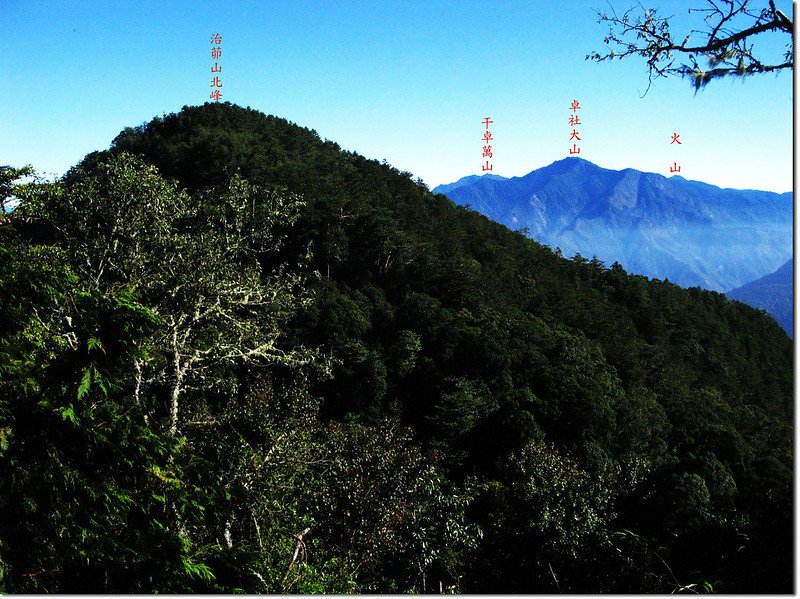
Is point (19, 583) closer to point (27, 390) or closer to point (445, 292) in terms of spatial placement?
point (27, 390)

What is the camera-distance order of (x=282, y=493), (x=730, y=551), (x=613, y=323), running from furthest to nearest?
(x=613, y=323), (x=282, y=493), (x=730, y=551)

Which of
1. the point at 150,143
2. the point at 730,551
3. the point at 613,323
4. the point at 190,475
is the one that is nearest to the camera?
the point at 730,551

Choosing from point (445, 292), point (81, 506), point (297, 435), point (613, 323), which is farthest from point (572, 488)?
point (613, 323)

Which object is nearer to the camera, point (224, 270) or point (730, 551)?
point (730, 551)

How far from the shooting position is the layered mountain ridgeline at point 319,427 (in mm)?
4812

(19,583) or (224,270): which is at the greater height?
(224,270)

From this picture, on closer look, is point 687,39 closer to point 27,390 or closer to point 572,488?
point 27,390

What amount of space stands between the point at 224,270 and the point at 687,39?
37.7ft

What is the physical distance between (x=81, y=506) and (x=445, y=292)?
32.7m

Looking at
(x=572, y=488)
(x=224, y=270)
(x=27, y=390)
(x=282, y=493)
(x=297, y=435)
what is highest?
(x=224, y=270)

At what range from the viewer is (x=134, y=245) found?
13453 millimetres

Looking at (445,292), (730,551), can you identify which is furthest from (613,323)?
A: (730,551)

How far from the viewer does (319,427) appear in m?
13.4

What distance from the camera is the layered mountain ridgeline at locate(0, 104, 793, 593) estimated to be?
15.8ft
